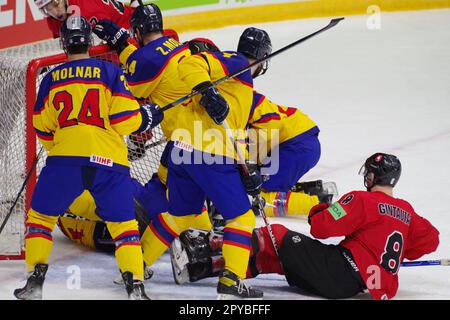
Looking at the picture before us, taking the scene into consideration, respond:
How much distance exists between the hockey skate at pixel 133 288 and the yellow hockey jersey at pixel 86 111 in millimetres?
384

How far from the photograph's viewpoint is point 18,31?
674cm

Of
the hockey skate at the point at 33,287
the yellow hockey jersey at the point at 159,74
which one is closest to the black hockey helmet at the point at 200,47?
the yellow hockey jersey at the point at 159,74

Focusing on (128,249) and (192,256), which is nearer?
(128,249)

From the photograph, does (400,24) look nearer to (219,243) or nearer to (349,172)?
(349,172)

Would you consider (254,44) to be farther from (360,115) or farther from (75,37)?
(360,115)

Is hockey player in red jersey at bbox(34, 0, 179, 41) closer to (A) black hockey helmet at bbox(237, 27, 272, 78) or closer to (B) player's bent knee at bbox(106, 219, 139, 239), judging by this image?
(A) black hockey helmet at bbox(237, 27, 272, 78)

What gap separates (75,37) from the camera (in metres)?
3.95

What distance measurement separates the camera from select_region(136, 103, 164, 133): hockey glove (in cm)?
407

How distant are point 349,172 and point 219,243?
1.62m

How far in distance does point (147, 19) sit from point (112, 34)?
0.25 meters

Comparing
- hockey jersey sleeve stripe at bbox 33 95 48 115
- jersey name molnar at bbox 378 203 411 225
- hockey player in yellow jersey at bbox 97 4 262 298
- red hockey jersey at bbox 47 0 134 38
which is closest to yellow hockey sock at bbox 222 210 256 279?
hockey player in yellow jersey at bbox 97 4 262 298

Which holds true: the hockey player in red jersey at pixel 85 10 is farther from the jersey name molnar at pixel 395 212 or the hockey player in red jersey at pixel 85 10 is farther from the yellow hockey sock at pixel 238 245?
the jersey name molnar at pixel 395 212

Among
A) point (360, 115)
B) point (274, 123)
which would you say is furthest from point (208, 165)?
point (360, 115)
